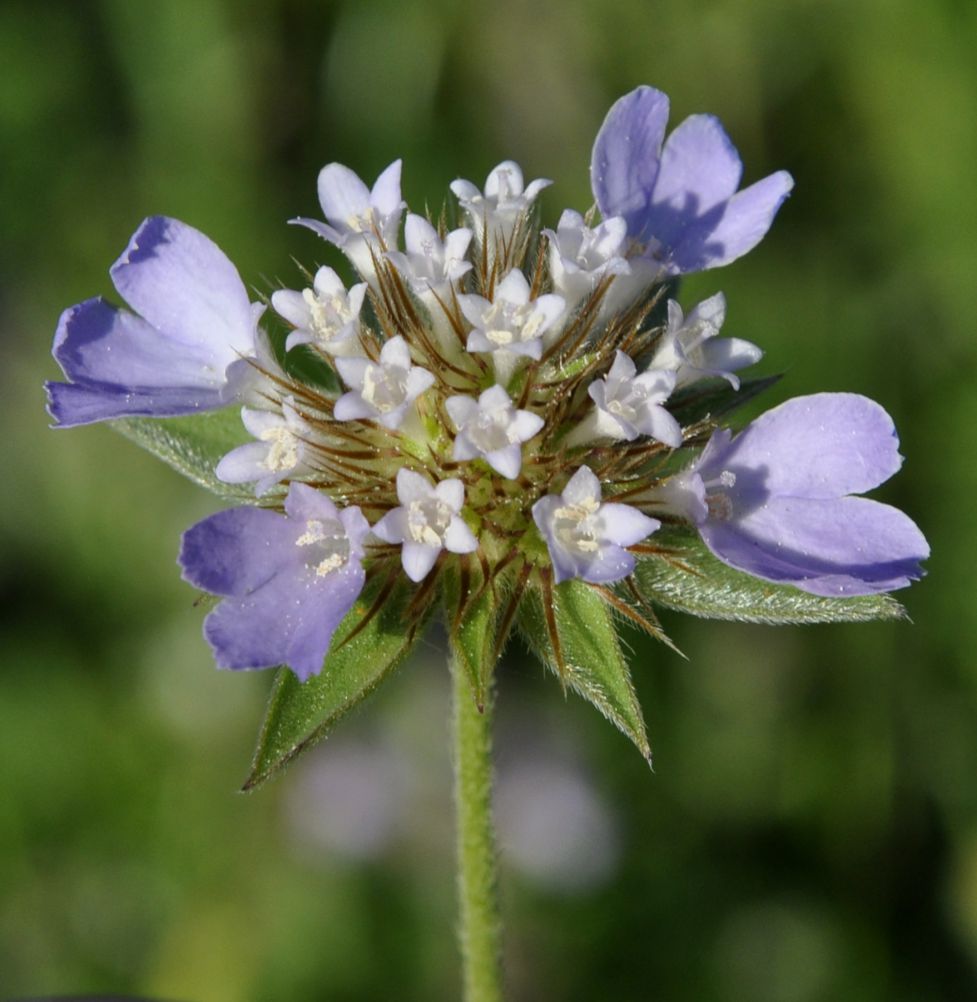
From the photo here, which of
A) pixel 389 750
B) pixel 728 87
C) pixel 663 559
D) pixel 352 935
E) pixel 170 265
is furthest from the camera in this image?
pixel 728 87

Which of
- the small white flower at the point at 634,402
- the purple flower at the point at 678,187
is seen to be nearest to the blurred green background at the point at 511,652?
the purple flower at the point at 678,187

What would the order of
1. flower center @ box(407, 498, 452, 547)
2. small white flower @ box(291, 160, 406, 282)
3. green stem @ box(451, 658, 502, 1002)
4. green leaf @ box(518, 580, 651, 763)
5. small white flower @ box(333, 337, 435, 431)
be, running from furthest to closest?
1. small white flower @ box(291, 160, 406, 282)
2. green stem @ box(451, 658, 502, 1002)
3. small white flower @ box(333, 337, 435, 431)
4. flower center @ box(407, 498, 452, 547)
5. green leaf @ box(518, 580, 651, 763)

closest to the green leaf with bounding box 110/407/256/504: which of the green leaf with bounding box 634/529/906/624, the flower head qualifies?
the flower head

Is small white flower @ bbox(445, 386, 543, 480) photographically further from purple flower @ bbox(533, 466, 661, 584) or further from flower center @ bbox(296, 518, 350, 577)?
flower center @ bbox(296, 518, 350, 577)

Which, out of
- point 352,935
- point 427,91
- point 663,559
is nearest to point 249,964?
point 352,935

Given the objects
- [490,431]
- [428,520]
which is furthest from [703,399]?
[428,520]

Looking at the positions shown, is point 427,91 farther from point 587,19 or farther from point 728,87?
point 728,87

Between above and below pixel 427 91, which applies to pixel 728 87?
below
